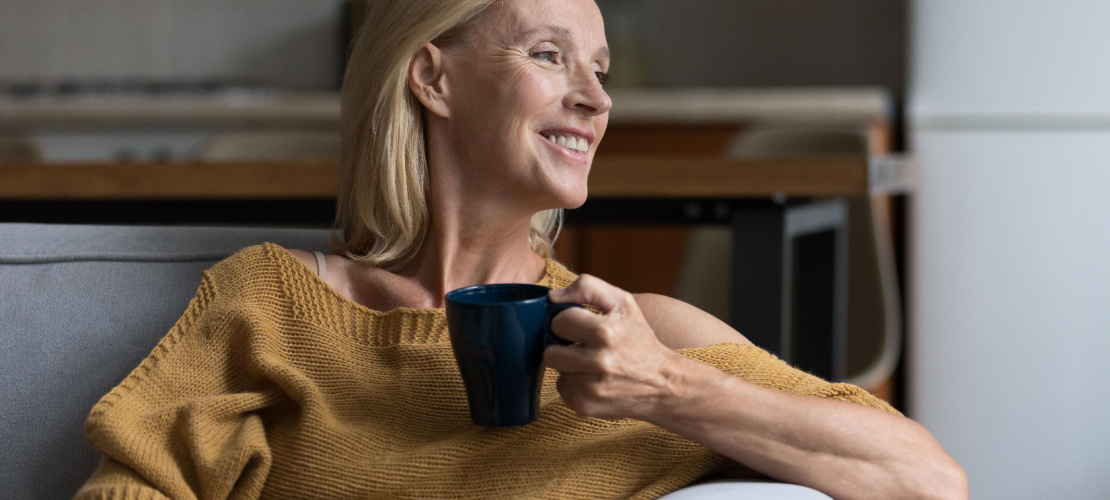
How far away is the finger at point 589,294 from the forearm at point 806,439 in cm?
11

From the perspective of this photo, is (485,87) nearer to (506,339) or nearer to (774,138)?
(506,339)

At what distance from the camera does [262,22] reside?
461cm

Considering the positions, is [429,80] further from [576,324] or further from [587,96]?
[576,324]

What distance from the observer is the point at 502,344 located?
857 mm

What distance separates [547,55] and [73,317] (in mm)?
678

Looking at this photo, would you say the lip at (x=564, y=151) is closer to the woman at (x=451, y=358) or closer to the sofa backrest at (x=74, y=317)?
the woman at (x=451, y=358)

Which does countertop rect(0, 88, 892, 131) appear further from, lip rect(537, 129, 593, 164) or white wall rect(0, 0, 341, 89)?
lip rect(537, 129, 593, 164)

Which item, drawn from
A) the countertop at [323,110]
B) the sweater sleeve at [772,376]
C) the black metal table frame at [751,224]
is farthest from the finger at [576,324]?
the countertop at [323,110]

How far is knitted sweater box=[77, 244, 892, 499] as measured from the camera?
3.29 feet

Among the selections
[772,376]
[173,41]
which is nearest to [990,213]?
[772,376]

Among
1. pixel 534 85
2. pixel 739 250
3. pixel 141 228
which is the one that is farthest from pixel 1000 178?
pixel 141 228

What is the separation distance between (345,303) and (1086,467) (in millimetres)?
2339

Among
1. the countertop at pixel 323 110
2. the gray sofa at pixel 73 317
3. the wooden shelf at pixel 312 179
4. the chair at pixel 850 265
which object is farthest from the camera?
the countertop at pixel 323 110

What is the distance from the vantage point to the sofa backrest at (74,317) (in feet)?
3.94
